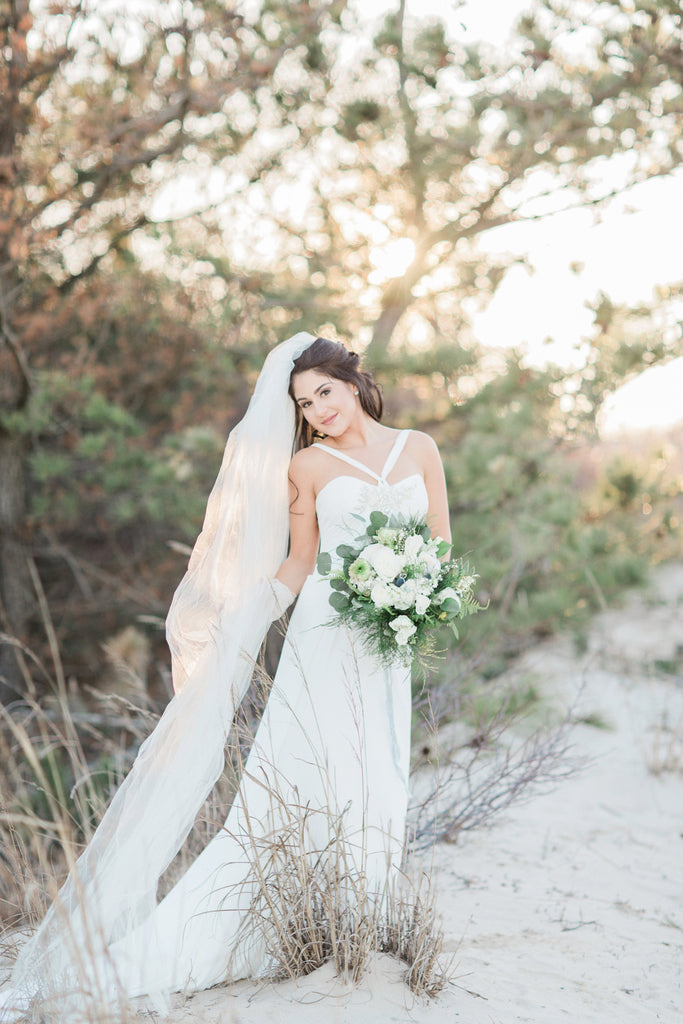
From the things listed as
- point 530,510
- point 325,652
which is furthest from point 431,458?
point 530,510

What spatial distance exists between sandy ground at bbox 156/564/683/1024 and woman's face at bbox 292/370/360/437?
1.62m

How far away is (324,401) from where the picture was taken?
3.28m

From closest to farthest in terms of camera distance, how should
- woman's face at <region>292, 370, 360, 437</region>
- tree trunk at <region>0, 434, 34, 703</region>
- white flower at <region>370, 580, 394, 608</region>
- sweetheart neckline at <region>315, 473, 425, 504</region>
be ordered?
white flower at <region>370, 580, 394, 608</region> < sweetheart neckline at <region>315, 473, 425, 504</region> < woman's face at <region>292, 370, 360, 437</region> < tree trunk at <region>0, 434, 34, 703</region>

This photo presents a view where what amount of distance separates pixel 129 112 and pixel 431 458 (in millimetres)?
4777

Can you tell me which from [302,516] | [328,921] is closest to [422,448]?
[302,516]

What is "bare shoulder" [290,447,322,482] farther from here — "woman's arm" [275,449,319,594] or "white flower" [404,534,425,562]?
"white flower" [404,534,425,562]

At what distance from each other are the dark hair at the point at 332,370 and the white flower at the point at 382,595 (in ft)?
3.37

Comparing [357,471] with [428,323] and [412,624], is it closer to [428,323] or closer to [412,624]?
[412,624]

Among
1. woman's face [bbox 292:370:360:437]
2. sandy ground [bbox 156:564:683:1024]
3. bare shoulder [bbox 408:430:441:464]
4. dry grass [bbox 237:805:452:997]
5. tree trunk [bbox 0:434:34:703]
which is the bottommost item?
sandy ground [bbox 156:564:683:1024]

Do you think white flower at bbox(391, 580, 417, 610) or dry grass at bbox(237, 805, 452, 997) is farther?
white flower at bbox(391, 580, 417, 610)

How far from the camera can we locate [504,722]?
3.93 m

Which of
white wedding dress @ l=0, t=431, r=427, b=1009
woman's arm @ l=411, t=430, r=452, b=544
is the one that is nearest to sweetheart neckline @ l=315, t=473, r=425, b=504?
white wedding dress @ l=0, t=431, r=427, b=1009

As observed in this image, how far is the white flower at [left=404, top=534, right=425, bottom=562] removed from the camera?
104 inches

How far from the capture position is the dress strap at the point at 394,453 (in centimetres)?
317
